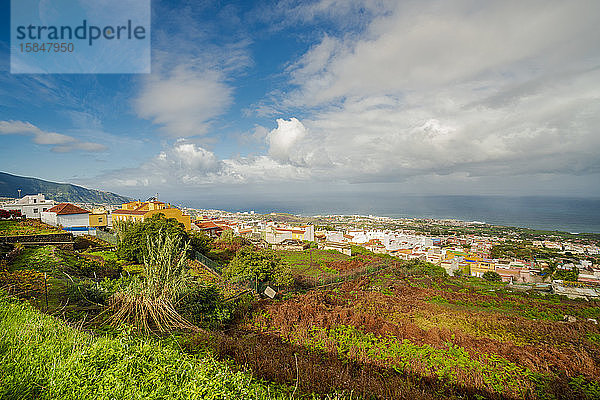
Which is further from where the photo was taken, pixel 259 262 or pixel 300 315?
pixel 259 262

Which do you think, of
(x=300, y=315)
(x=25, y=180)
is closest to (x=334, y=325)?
(x=300, y=315)

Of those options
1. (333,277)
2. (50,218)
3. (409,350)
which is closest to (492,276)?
(333,277)

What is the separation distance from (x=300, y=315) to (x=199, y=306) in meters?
2.74

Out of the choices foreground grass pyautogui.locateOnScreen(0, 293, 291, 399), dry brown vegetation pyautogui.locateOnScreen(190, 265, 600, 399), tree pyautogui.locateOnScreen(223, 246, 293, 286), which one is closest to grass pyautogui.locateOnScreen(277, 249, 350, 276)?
tree pyautogui.locateOnScreen(223, 246, 293, 286)

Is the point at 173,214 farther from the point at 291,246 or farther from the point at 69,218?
the point at 291,246

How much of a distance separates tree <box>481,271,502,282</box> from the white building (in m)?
31.6

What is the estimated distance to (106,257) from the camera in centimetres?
1125

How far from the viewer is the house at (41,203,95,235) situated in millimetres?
21875

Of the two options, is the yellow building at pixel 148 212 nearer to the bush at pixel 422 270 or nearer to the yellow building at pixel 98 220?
the yellow building at pixel 98 220

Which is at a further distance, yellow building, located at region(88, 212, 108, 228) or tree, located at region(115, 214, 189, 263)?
yellow building, located at region(88, 212, 108, 228)

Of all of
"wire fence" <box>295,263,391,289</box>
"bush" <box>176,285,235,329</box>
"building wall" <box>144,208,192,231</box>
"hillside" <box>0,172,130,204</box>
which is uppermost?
"hillside" <box>0,172,130,204</box>

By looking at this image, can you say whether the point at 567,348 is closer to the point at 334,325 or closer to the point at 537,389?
the point at 537,389

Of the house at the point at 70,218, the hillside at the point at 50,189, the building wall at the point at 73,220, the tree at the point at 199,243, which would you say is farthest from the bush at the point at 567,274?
the hillside at the point at 50,189

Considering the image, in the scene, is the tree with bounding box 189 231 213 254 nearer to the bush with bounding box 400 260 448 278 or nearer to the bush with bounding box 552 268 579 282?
the bush with bounding box 400 260 448 278
